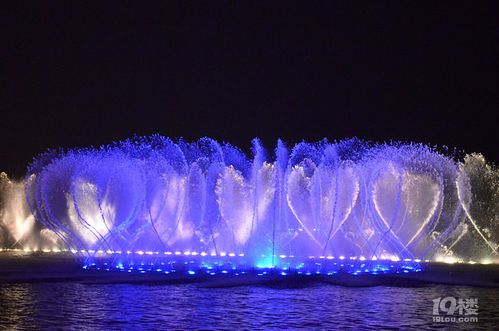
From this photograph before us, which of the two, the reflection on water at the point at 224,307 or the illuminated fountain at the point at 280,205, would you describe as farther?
the illuminated fountain at the point at 280,205

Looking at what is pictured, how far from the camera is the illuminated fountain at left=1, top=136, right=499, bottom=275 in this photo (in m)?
42.0

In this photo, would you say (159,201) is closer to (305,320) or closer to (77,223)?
(77,223)

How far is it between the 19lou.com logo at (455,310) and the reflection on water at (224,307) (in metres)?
0.26

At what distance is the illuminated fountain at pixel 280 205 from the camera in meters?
42.0

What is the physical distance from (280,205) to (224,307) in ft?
79.4

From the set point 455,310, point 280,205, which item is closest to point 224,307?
point 455,310

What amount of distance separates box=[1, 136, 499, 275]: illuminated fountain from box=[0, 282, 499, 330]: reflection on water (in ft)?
42.3

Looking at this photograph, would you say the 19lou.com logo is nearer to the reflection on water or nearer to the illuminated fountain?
the reflection on water

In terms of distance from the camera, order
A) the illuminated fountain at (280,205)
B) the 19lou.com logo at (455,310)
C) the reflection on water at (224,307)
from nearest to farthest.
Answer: the reflection on water at (224,307) → the 19lou.com logo at (455,310) → the illuminated fountain at (280,205)

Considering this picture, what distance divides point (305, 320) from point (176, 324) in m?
3.22

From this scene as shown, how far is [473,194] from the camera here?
5081 centimetres

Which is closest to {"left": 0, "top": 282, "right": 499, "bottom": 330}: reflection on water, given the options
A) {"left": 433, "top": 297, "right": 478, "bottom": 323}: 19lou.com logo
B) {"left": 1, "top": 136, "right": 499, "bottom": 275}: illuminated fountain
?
{"left": 433, "top": 297, "right": 478, "bottom": 323}: 19lou.com logo

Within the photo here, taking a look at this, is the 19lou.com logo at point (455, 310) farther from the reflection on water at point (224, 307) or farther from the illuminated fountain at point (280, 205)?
the illuminated fountain at point (280, 205)

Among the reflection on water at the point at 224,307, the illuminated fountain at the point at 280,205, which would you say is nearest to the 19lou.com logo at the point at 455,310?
the reflection on water at the point at 224,307
